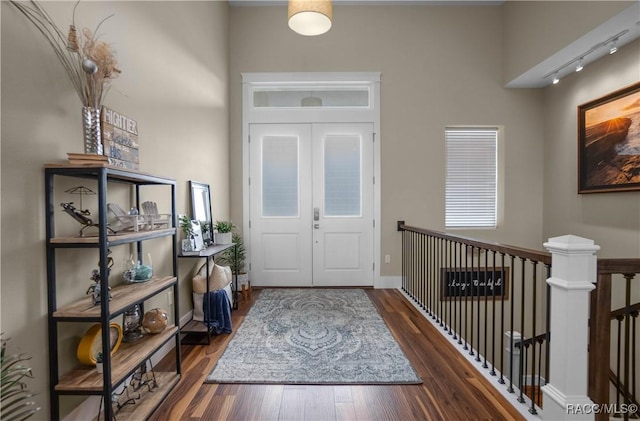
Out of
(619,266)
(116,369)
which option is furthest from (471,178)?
(116,369)

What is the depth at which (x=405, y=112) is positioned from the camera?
4465 millimetres

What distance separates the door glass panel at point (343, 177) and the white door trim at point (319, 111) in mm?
260

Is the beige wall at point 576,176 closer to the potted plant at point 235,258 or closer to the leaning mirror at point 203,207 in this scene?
the potted plant at point 235,258

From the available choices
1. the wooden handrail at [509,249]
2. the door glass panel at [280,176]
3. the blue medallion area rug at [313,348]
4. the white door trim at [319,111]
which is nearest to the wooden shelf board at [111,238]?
the blue medallion area rug at [313,348]

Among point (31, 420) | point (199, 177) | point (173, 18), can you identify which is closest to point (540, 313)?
point (199, 177)

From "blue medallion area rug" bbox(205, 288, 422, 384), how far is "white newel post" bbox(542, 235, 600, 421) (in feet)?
2.78

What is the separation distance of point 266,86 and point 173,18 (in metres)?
1.84

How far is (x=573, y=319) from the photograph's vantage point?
152 centimetres

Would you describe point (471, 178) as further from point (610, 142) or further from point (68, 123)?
point (68, 123)

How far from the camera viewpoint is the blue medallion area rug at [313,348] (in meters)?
2.17

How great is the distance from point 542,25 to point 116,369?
5.24 metres

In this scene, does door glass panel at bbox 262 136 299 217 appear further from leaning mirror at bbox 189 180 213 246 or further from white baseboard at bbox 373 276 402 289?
white baseboard at bbox 373 276 402 289

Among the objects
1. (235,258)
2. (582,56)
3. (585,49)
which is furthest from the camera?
(235,258)

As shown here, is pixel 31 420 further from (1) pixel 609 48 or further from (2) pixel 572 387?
(1) pixel 609 48
